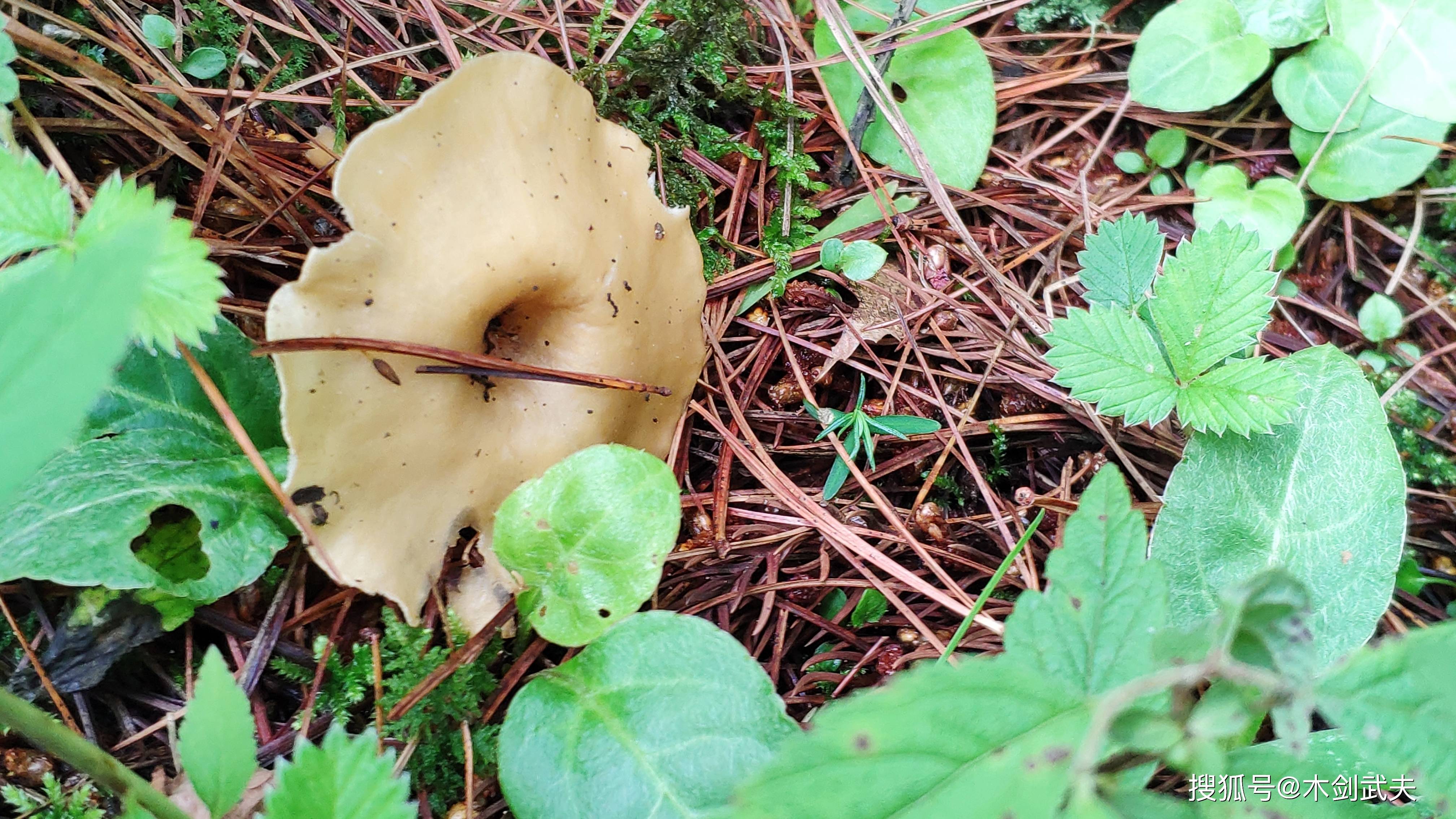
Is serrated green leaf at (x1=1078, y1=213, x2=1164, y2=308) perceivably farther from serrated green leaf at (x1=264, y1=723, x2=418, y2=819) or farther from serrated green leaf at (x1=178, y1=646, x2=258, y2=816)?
serrated green leaf at (x1=178, y1=646, x2=258, y2=816)

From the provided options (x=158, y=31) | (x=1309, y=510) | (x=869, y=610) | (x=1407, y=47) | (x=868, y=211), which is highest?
(x=158, y=31)

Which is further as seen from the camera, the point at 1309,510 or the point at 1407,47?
the point at 1407,47

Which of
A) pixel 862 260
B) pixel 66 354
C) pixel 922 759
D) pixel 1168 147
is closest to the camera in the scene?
pixel 66 354

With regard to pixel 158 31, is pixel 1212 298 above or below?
below

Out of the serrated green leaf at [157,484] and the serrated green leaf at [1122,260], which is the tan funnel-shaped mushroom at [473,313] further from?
the serrated green leaf at [1122,260]

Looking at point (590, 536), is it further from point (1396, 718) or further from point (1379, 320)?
point (1379, 320)

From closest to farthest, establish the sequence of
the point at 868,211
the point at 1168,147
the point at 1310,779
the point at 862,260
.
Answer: the point at 1310,779 → the point at 862,260 → the point at 868,211 → the point at 1168,147

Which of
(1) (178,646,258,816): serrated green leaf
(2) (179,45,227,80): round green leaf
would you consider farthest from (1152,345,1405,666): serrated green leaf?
(2) (179,45,227,80): round green leaf

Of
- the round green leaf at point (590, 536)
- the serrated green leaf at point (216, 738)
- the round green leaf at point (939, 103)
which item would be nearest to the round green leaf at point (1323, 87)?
the round green leaf at point (939, 103)

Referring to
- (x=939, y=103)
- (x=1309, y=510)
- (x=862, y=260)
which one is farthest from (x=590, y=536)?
(x=939, y=103)
